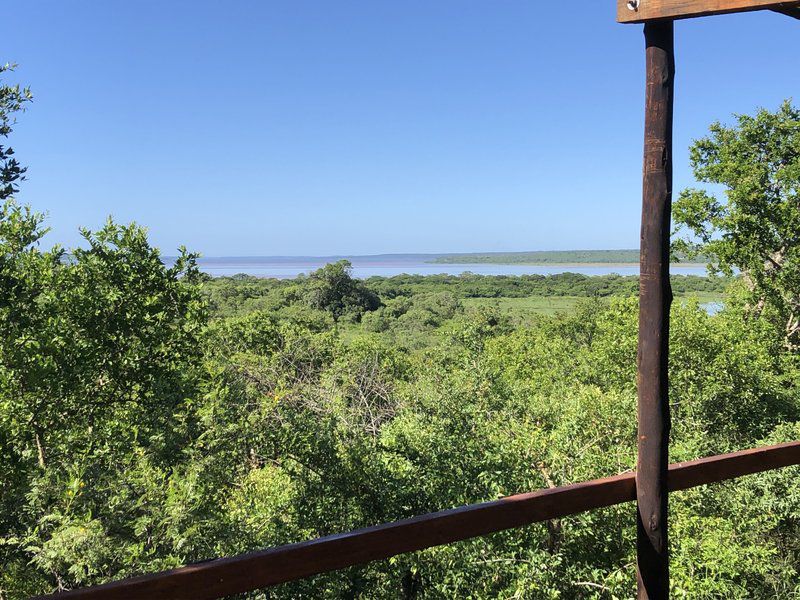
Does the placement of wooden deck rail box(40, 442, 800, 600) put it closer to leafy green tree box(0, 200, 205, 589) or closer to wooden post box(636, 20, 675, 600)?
wooden post box(636, 20, 675, 600)

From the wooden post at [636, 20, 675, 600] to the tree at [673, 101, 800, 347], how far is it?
11425 millimetres

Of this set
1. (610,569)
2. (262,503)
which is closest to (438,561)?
(610,569)

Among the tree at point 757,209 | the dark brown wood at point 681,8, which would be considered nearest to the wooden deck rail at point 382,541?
the dark brown wood at point 681,8

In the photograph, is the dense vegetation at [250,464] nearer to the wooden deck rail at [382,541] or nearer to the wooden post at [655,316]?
the wooden post at [655,316]

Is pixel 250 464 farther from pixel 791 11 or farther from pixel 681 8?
pixel 791 11

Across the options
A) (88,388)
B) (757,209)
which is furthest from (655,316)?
(757,209)

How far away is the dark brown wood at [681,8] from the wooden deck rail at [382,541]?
4.69ft

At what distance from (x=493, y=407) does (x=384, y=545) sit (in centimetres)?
712

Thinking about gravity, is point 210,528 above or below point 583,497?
below

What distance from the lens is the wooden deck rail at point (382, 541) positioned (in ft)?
3.41

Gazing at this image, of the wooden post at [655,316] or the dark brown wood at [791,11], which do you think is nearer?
the dark brown wood at [791,11]

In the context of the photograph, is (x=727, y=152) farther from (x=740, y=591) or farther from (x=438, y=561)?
(x=438, y=561)

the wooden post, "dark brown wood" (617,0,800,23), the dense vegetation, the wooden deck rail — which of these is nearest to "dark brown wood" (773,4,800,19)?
"dark brown wood" (617,0,800,23)

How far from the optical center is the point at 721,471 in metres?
1.76
